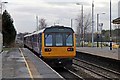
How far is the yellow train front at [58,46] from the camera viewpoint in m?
23.1

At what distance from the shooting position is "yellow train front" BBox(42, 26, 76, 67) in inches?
908

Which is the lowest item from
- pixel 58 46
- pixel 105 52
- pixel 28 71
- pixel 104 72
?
pixel 104 72

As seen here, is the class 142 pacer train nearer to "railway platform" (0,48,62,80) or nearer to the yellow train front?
the yellow train front

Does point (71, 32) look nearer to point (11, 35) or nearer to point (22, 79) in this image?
point (22, 79)

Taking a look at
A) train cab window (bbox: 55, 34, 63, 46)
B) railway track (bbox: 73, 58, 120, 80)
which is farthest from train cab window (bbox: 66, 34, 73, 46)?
railway track (bbox: 73, 58, 120, 80)

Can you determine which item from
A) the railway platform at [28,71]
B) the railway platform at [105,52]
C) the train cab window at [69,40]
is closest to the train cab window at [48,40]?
the train cab window at [69,40]

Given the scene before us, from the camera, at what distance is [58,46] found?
76.0ft

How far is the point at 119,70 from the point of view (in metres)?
23.3

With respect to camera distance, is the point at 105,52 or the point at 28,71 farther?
the point at 105,52

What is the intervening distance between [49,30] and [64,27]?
1.09 meters

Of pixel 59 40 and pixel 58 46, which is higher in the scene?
pixel 59 40

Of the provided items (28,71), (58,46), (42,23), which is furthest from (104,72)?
(42,23)

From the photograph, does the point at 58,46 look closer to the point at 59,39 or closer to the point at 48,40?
the point at 59,39

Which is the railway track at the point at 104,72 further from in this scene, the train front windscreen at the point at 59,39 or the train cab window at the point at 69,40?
the train front windscreen at the point at 59,39
